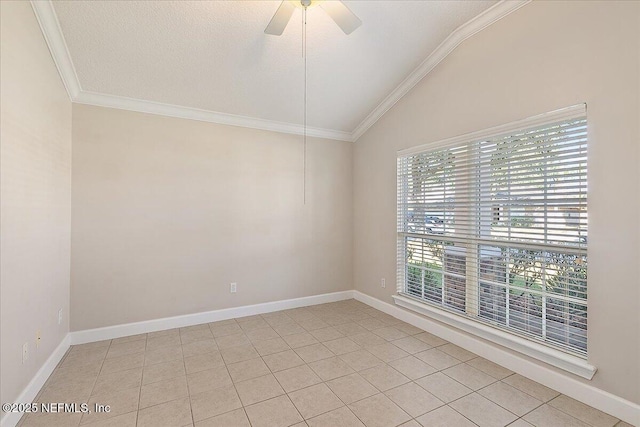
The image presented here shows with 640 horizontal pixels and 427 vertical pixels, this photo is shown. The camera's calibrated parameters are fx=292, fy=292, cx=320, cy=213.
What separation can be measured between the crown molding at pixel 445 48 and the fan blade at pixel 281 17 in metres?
1.74

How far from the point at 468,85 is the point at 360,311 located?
3039 millimetres

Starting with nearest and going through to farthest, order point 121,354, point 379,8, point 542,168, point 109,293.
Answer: point 542,168 → point 379,8 → point 121,354 → point 109,293

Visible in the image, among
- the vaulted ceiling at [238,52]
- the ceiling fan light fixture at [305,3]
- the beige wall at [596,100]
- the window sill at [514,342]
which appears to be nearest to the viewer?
the beige wall at [596,100]

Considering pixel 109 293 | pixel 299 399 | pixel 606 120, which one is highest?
pixel 606 120

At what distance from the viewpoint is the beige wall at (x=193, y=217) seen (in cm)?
312

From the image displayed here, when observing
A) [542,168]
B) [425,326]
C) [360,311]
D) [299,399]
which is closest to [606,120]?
[542,168]

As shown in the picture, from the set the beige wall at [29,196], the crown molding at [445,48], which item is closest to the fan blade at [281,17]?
the beige wall at [29,196]

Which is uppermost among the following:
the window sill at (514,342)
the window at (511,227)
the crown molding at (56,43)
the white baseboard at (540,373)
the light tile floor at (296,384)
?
the crown molding at (56,43)

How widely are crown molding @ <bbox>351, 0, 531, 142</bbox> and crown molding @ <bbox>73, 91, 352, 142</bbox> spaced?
2.64 ft

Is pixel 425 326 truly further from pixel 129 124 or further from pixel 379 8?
pixel 129 124

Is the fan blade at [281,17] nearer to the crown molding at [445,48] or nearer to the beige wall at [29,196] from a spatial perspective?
the beige wall at [29,196]

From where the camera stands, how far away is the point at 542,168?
2.38 meters

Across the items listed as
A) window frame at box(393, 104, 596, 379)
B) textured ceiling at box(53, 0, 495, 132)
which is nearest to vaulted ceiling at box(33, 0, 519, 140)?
textured ceiling at box(53, 0, 495, 132)

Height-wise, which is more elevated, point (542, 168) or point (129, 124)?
point (129, 124)
